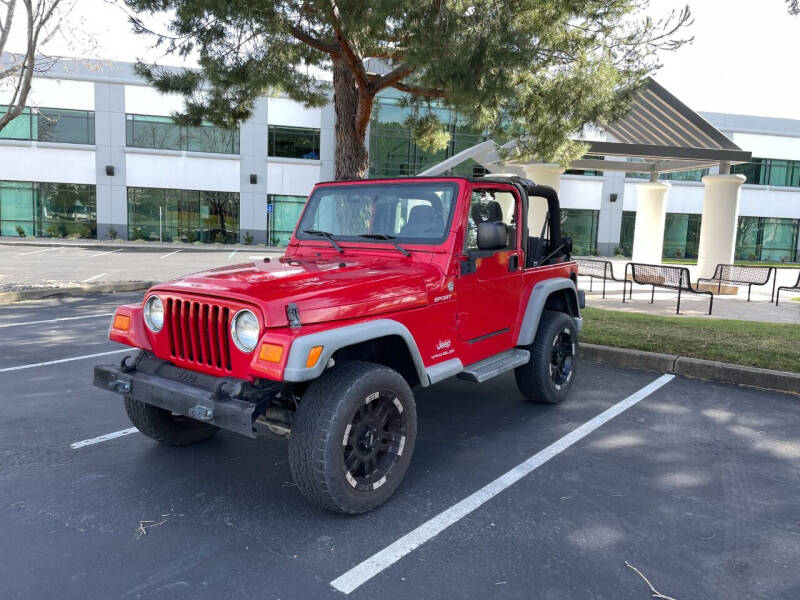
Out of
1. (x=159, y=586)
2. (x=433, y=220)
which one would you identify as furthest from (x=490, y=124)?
(x=159, y=586)

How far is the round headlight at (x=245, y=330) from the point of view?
3270 mm

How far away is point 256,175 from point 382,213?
27.4m

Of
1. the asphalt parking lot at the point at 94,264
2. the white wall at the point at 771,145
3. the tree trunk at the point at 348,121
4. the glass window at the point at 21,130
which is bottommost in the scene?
the asphalt parking lot at the point at 94,264

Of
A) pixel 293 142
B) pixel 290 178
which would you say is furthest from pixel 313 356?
pixel 293 142

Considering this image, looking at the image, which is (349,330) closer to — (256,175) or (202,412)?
(202,412)

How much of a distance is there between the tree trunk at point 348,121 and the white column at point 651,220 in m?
11.6

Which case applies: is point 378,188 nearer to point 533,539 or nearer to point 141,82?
point 533,539

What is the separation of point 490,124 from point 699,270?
8.29 meters

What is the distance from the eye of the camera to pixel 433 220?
4395mm

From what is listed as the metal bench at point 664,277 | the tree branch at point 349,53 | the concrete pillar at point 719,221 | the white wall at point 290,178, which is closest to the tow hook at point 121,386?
the tree branch at point 349,53

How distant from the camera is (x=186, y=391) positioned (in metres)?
3.37

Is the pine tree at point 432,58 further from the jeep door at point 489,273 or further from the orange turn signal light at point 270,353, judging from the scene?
the orange turn signal light at point 270,353

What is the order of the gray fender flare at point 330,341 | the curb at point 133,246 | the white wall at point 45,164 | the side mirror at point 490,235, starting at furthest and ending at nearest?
the white wall at point 45,164, the curb at point 133,246, the side mirror at point 490,235, the gray fender flare at point 330,341

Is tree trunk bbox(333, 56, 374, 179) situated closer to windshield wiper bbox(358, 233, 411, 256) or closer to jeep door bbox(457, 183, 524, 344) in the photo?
jeep door bbox(457, 183, 524, 344)
